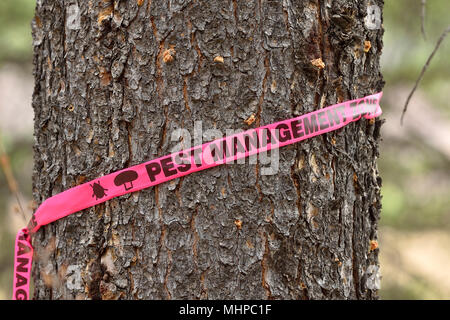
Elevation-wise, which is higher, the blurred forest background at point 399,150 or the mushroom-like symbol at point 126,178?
the blurred forest background at point 399,150

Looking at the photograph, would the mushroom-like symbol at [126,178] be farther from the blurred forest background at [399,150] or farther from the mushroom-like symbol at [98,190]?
the blurred forest background at [399,150]

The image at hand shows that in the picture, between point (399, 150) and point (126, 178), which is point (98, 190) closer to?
point (126, 178)

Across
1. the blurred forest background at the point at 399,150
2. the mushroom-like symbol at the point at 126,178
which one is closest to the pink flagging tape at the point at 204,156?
the mushroom-like symbol at the point at 126,178

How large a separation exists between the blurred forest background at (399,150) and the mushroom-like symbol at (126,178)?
2.58 m

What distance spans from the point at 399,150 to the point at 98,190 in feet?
10.5

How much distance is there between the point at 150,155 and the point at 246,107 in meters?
0.32

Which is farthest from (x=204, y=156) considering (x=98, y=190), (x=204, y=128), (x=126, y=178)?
(x=98, y=190)

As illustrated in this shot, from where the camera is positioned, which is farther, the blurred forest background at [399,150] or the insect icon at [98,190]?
the blurred forest background at [399,150]

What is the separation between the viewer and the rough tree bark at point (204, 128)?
4.64ft

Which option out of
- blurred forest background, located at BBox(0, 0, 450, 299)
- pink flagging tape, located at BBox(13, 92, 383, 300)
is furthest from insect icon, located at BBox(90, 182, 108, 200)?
blurred forest background, located at BBox(0, 0, 450, 299)

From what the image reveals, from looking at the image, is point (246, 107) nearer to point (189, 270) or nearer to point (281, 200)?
point (281, 200)

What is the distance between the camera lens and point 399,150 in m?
4.07

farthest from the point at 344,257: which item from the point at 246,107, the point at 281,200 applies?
the point at 246,107

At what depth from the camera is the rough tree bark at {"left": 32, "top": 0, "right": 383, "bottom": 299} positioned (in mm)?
1413
